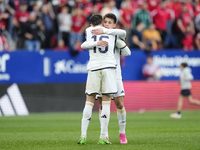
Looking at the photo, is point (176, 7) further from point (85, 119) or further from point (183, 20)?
point (85, 119)

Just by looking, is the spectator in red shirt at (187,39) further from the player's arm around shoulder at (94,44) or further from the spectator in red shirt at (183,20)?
the player's arm around shoulder at (94,44)

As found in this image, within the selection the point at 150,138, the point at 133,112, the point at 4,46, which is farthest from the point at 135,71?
the point at 150,138

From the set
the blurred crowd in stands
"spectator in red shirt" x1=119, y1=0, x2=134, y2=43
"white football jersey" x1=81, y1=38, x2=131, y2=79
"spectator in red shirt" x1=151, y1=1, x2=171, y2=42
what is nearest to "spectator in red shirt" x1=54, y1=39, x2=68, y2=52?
the blurred crowd in stands

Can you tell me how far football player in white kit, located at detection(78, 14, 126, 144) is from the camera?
7492mm

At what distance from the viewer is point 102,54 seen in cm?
756

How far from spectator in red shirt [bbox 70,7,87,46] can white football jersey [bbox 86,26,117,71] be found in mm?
11570

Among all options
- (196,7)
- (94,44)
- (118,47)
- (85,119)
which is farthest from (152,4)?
(85,119)

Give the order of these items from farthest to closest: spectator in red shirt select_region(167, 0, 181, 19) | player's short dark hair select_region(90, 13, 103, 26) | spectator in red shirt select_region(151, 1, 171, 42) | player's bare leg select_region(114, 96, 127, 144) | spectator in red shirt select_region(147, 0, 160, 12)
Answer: spectator in red shirt select_region(167, 0, 181, 19), spectator in red shirt select_region(147, 0, 160, 12), spectator in red shirt select_region(151, 1, 171, 42), player's bare leg select_region(114, 96, 127, 144), player's short dark hair select_region(90, 13, 103, 26)

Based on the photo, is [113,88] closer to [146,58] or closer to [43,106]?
[43,106]

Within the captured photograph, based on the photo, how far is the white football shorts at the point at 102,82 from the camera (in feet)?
24.6

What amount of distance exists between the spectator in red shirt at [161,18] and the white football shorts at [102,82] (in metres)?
13.3

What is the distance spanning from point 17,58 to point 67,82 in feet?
8.04

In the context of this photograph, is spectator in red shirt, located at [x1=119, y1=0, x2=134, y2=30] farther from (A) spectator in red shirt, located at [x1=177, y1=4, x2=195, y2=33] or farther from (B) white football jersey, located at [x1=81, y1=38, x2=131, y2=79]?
(B) white football jersey, located at [x1=81, y1=38, x2=131, y2=79]

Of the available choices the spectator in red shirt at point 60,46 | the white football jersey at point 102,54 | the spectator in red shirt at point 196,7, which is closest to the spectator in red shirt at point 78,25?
the spectator in red shirt at point 60,46
